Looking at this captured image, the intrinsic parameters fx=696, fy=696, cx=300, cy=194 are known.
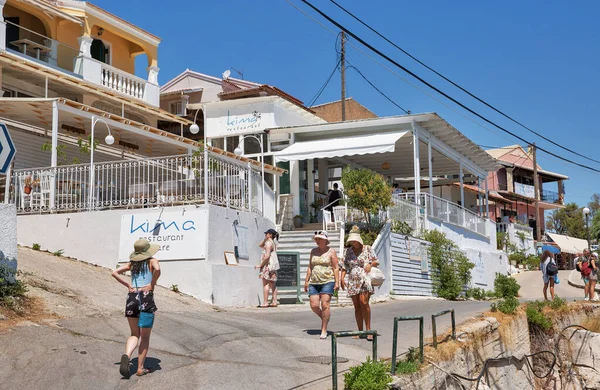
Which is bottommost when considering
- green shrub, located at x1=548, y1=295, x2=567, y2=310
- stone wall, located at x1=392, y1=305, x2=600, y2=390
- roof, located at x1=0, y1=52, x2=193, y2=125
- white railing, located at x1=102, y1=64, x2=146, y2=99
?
stone wall, located at x1=392, y1=305, x2=600, y2=390

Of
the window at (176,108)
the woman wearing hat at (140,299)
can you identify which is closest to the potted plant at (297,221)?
the window at (176,108)

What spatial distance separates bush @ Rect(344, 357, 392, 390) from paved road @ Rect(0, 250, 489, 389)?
1.10ft

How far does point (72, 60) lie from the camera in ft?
74.4

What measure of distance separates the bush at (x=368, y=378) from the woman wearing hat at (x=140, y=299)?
215 centimetres

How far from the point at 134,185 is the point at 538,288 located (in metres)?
19.1

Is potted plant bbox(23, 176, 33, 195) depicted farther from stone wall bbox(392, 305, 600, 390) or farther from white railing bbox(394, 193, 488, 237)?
white railing bbox(394, 193, 488, 237)

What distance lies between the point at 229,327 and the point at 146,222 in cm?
475

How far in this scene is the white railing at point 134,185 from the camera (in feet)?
48.3

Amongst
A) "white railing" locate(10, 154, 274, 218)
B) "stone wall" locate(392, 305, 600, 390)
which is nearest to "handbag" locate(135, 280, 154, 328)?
"stone wall" locate(392, 305, 600, 390)

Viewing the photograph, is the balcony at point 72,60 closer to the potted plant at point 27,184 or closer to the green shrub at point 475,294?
the potted plant at point 27,184

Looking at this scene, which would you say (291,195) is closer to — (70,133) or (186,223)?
(70,133)

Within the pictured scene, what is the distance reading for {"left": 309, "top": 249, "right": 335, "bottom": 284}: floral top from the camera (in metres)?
9.92

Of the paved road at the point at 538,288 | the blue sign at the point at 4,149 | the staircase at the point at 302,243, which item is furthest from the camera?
the paved road at the point at 538,288

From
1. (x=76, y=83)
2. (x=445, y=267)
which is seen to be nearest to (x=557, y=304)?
(x=445, y=267)
